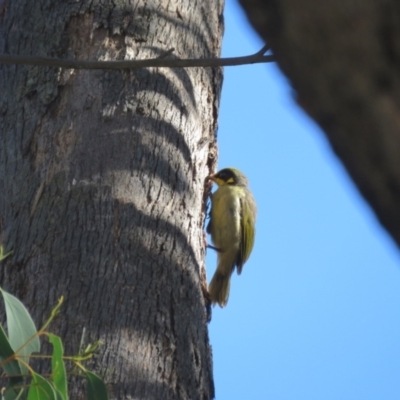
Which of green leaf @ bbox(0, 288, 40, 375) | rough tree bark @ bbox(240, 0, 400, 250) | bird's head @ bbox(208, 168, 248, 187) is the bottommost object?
green leaf @ bbox(0, 288, 40, 375)

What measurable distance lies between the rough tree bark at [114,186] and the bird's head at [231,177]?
4.34ft

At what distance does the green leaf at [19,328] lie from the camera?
2686mm

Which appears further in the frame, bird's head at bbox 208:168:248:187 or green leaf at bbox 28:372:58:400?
bird's head at bbox 208:168:248:187

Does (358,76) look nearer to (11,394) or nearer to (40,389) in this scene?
(40,389)

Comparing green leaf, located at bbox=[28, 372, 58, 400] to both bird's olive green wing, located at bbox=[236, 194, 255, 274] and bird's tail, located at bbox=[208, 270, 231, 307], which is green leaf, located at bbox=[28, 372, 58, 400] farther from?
bird's olive green wing, located at bbox=[236, 194, 255, 274]

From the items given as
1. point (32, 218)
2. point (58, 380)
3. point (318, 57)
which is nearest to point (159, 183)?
point (32, 218)

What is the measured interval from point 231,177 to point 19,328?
340 cm

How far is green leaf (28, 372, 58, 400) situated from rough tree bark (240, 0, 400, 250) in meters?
1.83

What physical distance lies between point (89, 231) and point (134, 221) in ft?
0.66

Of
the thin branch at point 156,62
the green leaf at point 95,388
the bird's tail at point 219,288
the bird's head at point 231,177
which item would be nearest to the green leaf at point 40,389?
the green leaf at point 95,388

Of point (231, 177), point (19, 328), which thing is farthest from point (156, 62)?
point (231, 177)

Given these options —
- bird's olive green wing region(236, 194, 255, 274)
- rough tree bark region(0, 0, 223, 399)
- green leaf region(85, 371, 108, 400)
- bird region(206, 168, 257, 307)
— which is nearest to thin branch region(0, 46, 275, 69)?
rough tree bark region(0, 0, 223, 399)

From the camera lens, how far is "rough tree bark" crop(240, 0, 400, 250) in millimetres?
913

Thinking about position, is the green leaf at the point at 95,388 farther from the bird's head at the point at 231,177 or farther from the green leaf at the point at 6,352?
the bird's head at the point at 231,177
